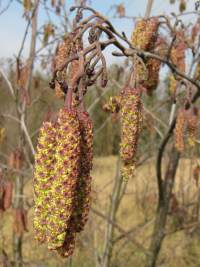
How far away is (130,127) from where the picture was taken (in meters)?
1.12

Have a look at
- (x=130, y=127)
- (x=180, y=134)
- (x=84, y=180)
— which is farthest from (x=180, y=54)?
(x=84, y=180)

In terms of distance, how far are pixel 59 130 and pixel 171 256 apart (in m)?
5.75

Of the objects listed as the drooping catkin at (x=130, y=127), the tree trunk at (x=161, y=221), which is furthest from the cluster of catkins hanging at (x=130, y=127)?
the tree trunk at (x=161, y=221)

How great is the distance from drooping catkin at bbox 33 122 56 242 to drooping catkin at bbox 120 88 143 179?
0.25 m

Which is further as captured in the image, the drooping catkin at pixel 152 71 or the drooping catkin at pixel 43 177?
the drooping catkin at pixel 152 71

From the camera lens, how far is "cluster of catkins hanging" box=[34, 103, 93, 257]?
855 mm

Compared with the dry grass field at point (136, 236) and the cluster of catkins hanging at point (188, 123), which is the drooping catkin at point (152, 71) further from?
the dry grass field at point (136, 236)

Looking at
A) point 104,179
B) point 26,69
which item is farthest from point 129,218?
point 26,69

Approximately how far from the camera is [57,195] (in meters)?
0.86

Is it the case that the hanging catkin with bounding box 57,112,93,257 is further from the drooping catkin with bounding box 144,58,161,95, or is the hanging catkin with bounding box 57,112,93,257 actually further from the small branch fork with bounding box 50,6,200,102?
the drooping catkin with bounding box 144,58,161,95

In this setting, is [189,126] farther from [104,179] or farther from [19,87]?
[104,179]

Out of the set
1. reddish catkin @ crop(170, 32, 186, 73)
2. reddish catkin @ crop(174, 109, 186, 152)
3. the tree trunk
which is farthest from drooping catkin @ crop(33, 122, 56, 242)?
the tree trunk

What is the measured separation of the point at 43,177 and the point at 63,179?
52 millimetres

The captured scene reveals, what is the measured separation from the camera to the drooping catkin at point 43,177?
877mm
